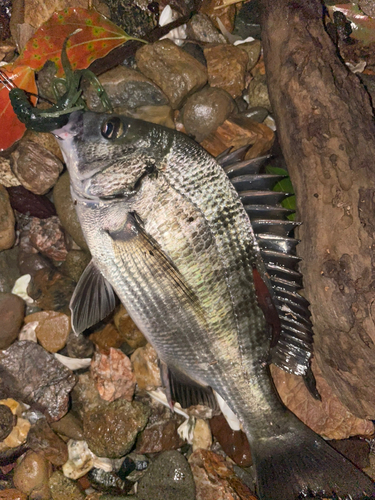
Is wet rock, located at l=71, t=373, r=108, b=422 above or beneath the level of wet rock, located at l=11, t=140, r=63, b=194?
beneath

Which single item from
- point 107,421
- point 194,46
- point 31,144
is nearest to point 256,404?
point 107,421

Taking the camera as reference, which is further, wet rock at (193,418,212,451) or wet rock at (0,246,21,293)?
wet rock at (0,246,21,293)

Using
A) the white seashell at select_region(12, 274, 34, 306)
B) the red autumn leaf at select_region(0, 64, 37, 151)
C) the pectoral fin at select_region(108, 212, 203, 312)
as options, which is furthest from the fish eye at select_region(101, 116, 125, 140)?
the white seashell at select_region(12, 274, 34, 306)

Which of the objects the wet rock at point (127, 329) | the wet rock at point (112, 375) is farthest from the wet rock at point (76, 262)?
the wet rock at point (112, 375)

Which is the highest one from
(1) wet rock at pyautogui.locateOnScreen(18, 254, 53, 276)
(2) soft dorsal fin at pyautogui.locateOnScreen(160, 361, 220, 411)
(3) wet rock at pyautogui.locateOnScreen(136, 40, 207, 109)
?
(3) wet rock at pyautogui.locateOnScreen(136, 40, 207, 109)

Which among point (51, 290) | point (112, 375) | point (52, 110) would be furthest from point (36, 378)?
point (52, 110)

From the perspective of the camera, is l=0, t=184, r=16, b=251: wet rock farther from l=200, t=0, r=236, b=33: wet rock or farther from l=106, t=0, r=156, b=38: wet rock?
l=200, t=0, r=236, b=33: wet rock

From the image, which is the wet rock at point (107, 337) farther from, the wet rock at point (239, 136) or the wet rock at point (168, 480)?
the wet rock at point (239, 136)
